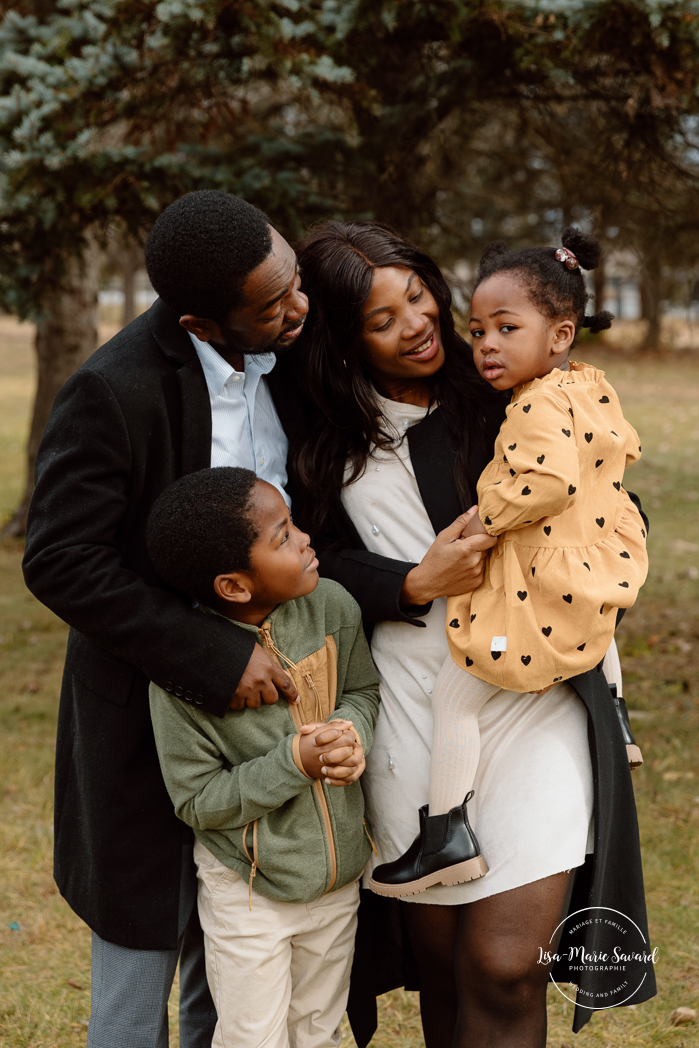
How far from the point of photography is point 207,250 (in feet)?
6.69

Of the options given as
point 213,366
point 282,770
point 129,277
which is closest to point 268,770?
point 282,770

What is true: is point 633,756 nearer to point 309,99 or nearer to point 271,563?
point 271,563

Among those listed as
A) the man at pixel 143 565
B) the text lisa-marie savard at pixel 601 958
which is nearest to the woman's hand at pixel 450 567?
the man at pixel 143 565

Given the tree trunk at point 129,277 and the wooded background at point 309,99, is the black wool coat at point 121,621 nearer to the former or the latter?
the wooded background at point 309,99

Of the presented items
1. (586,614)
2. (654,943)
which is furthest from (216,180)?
(654,943)

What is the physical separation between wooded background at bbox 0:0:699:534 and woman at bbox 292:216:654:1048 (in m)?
2.02

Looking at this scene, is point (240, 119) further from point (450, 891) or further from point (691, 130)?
point (450, 891)

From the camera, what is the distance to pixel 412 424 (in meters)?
2.53

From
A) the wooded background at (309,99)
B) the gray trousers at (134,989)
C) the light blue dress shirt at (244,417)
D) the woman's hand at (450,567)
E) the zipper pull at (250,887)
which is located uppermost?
the wooded background at (309,99)

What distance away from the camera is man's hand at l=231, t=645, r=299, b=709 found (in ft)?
6.79

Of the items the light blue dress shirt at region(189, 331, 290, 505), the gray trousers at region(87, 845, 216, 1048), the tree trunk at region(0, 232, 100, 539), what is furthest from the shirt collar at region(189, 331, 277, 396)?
the tree trunk at region(0, 232, 100, 539)

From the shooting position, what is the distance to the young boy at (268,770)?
2.04 meters

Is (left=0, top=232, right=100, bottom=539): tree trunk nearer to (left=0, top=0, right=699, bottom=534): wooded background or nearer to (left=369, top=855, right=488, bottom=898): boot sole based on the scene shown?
(left=0, top=0, right=699, bottom=534): wooded background

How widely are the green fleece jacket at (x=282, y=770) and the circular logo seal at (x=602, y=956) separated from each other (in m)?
0.52
